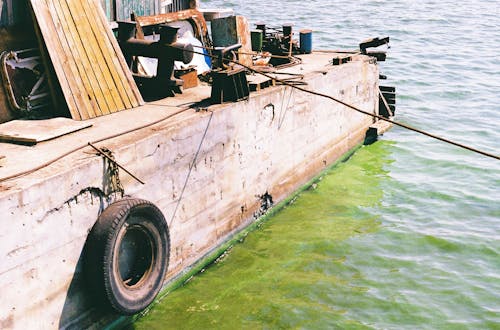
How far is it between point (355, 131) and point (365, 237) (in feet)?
14.9

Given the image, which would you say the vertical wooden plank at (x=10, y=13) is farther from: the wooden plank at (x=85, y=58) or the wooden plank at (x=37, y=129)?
the wooden plank at (x=37, y=129)

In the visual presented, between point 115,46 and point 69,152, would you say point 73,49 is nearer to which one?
point 115,46

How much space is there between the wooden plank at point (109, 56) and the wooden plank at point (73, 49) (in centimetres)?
40

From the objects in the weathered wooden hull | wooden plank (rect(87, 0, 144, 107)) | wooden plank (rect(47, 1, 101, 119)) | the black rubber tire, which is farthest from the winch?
the black rubber tire

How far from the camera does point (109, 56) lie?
367 inches

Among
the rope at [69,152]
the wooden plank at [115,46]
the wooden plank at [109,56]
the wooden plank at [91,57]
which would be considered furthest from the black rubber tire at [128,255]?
the wooden plank at [115,46]

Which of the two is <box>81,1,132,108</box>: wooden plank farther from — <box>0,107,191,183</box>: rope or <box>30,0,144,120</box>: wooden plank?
<box>0,107,191,183</box>: rope

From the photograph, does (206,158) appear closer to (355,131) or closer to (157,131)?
(157,131)

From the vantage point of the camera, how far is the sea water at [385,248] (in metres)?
8.57

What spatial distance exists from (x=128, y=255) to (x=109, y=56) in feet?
10.6

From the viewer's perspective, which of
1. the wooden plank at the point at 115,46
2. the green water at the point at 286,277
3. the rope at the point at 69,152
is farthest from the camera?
the wooden plank at the point at 115,46

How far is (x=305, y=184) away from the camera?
1258 centimetres

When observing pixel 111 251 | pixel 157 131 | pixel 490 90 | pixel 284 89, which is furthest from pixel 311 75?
pixel 490 90

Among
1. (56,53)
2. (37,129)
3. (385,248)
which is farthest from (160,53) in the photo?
(385,248)
